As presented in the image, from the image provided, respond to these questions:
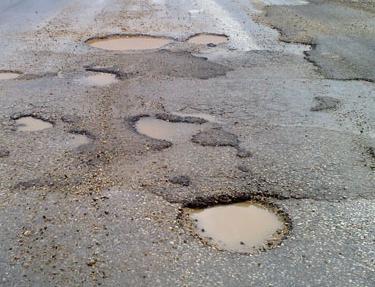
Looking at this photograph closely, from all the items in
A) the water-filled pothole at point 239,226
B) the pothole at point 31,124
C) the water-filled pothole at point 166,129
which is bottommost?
the water-filled pothole at point 239,226

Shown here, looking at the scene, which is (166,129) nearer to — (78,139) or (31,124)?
(78,139)

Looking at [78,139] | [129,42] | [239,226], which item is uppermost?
[129,42]

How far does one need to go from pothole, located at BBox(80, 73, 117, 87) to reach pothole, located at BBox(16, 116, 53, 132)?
1.37 m

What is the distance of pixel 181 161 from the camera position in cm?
524

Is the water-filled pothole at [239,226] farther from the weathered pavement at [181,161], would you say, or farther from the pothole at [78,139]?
the pothole at [78,139]

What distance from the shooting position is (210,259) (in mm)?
3861

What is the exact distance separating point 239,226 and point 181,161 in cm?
111

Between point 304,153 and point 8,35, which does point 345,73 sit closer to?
point 304,153

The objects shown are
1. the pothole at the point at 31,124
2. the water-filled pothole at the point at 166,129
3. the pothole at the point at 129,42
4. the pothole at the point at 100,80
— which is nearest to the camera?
the water-filled pothole at the point at 166,129

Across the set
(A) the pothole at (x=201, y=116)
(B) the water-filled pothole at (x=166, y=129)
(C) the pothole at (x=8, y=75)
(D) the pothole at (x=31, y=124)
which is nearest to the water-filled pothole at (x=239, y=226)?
(B) the water-filled pothole at (x=166, y=129)

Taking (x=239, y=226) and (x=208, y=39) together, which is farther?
(x=208, y=39)

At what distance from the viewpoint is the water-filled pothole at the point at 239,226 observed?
4164 millimetres

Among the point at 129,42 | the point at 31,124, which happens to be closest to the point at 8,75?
the point at 31,124

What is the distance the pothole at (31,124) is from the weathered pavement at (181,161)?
0.13 m
